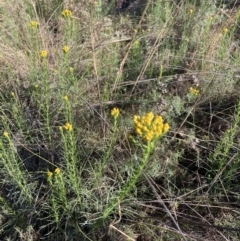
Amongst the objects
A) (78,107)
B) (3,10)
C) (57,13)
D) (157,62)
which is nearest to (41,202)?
(78,107)

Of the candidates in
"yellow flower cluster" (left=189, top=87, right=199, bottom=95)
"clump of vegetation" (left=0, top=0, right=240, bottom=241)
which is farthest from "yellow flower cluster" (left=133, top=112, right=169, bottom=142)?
"yellow flower cluster" (left=189, top=87, right=199, bottom=95)

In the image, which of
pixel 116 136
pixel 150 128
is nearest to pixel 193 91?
pixel 116 136

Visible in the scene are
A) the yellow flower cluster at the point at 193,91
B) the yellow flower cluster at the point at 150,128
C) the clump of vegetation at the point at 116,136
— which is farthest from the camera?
the yellow flower cluster at the point at 193,91

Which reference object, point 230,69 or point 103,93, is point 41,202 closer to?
point 103,93

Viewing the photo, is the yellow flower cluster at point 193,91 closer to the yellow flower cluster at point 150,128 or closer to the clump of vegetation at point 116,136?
the clump of vegetation at point 116,136

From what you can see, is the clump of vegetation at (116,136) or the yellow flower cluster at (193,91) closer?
the clump of vegetation at (116,136)

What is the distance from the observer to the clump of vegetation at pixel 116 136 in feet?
5.66

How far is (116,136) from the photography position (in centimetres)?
197

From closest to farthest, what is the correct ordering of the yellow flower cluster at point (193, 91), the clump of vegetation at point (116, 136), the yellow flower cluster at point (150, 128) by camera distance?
the yellow flower cluster at point (150, 128), the clump of vegetation at point (116, 136), the yellow flower cluster at point (193, 91)

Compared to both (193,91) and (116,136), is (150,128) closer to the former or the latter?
(116,136)

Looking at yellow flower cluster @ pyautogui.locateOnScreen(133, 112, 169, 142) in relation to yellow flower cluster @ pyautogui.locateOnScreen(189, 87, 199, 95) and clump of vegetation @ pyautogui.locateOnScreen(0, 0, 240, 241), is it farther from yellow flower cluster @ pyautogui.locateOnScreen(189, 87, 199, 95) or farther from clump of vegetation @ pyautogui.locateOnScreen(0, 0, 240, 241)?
yellow flower cluster @ pyautogui.locateOnScreen(189, 87, 199, 95)

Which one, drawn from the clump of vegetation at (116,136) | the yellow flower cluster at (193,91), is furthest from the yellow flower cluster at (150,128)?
the yellow flower cluster at (193,91)

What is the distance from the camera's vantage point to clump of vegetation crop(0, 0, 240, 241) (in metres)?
1.73

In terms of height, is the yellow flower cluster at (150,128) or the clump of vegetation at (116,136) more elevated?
the yellow flower cluster at (150,128)
